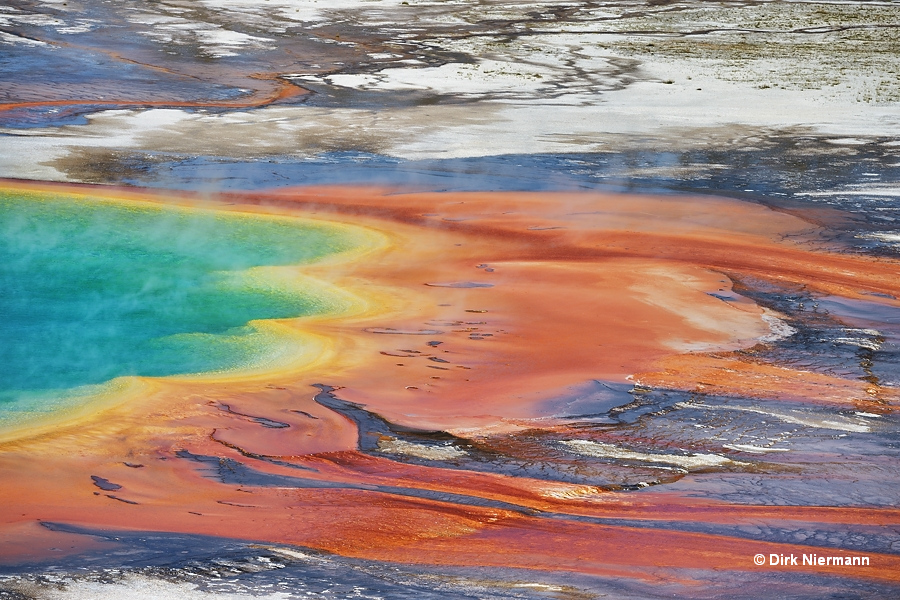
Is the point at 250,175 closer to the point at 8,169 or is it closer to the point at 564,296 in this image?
the point at 8,169

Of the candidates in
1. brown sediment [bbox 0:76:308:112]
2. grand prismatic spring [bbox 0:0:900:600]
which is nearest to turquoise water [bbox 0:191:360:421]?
grand prismatic spring [bbox 0:0:900:600]

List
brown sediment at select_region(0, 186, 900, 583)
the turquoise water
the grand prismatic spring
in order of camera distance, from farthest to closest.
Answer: the turquoise water < brown sediment at select_region(0, 186, 900, 583) < the grand prismatic spring

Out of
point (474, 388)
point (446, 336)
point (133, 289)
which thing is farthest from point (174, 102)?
point (474, 388)

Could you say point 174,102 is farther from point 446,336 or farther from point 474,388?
point 474,388

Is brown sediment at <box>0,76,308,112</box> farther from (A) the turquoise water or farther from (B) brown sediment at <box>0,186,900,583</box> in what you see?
(A) the turquoise water

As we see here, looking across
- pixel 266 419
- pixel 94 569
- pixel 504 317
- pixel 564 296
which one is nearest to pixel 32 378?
pixel 266 419

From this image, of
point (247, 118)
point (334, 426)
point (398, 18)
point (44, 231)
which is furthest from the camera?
point (398, 18)
